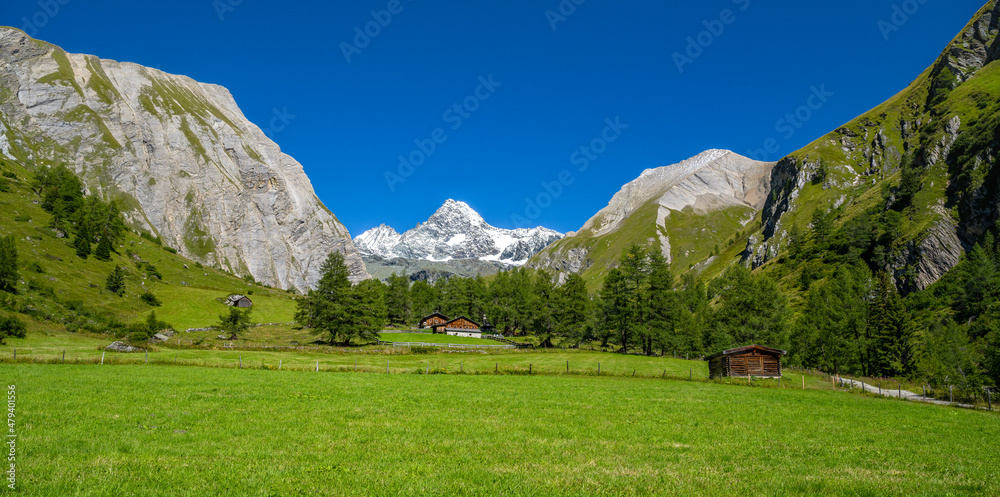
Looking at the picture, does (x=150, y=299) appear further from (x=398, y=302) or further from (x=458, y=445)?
(x=458, y=445)

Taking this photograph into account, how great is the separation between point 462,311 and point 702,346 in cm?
7230

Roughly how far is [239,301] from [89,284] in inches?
1320

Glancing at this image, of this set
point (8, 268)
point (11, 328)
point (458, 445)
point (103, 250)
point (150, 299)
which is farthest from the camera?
point (103, 250)

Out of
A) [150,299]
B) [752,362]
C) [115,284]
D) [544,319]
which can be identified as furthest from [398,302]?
[752,362]

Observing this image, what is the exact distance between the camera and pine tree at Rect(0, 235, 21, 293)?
248 ft

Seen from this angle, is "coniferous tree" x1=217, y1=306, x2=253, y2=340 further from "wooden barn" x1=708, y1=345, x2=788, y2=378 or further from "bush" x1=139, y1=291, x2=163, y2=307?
"wooden barn" x1=708, y1=345, x2=788, y2=378

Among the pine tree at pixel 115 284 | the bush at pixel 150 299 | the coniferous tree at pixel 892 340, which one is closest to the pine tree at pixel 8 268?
the pine tree at pixel 115 284

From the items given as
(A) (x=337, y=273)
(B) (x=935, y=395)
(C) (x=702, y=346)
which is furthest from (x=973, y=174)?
(A) (x=337, y=273)

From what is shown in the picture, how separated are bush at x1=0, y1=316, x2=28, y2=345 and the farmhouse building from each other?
61.2 metres

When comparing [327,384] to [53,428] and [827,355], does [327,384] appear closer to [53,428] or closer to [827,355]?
[53,428]

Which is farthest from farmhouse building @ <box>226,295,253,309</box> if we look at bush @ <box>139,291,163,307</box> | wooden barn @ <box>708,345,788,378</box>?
wooden barn @ <box>708,345,788,378</box>

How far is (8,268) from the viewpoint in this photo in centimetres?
7625

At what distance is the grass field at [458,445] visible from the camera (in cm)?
1130

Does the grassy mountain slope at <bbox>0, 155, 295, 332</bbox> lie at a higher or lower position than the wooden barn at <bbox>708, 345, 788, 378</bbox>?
higher
